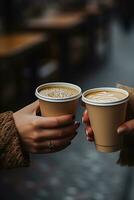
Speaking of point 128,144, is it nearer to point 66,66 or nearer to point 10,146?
point 10,146

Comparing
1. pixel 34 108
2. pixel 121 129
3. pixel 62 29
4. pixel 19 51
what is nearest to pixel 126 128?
pixel 121 129

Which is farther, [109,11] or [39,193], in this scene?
[109,11]

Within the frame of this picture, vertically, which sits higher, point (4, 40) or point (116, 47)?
point (4, 40)

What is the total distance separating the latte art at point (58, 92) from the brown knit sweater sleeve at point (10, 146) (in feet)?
0.38

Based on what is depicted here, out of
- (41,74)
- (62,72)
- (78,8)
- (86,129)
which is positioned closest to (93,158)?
(41,74)

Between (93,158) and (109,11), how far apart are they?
15.4 feet

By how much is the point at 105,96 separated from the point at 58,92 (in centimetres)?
11

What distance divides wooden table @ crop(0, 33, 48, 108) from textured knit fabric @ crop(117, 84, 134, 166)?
2502mm

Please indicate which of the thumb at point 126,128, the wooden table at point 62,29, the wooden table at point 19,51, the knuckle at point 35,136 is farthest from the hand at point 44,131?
the wooden table at point 62,29

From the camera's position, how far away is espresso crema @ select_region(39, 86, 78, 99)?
95 centimetres

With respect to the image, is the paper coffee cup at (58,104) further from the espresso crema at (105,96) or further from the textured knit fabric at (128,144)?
the textured knit fabric at (128,144)

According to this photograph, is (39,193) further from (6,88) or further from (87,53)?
(87,53)

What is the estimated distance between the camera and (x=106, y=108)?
0.91 m

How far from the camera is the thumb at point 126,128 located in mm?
957
